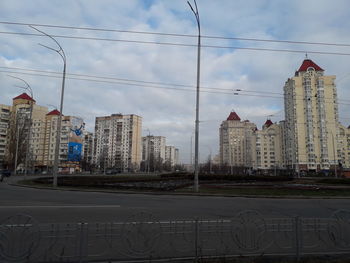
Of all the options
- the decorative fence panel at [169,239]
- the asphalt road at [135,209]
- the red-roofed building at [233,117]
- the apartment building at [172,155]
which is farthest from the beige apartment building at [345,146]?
the decorative fence panel at [169,239]

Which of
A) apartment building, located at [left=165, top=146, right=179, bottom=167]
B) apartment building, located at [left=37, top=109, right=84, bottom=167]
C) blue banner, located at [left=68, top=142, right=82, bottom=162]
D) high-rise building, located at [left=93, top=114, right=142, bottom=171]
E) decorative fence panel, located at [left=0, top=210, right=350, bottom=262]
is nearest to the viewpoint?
decorative fence panel, located at [left=0, top=210, right=350, bottom=262]

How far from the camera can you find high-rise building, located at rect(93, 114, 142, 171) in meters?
115

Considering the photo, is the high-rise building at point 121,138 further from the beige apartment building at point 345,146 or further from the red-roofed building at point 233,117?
the beige apartment building at point 345,146

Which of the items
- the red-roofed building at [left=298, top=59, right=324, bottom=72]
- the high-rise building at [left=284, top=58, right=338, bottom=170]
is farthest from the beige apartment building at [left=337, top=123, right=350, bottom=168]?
the red-roofed building at [left=298, top=59, right=324, bottom=72]

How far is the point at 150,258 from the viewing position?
4.96 m

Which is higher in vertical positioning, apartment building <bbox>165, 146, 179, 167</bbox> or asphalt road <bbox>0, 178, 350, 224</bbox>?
apartment building <bbox>165, 146, 179, 167</bbox>

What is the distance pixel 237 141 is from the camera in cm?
10700

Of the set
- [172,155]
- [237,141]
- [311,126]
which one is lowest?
[172,155]

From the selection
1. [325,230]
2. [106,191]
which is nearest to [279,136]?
[106,191]

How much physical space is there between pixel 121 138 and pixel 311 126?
2828 inches

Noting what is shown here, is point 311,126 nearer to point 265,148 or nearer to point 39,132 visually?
point 265,148

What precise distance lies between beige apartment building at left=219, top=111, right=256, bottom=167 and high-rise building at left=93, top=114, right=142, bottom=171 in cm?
3526

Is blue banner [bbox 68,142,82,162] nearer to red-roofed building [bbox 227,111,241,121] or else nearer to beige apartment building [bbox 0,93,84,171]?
beige apartment building [bbox 0,93,84,171]

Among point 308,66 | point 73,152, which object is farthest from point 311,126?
point 73,152
